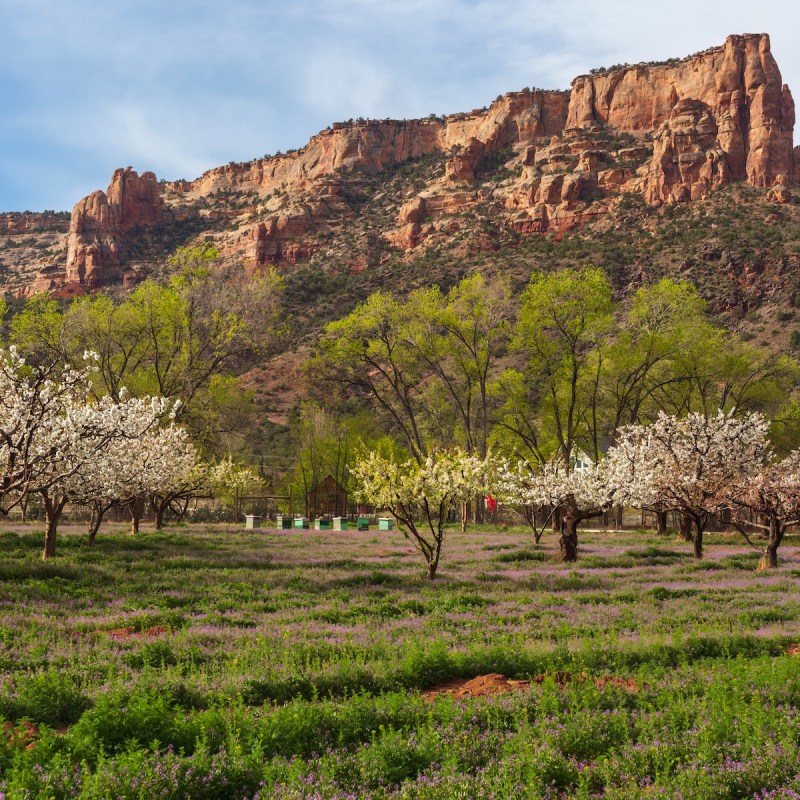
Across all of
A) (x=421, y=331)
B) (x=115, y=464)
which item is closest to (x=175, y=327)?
(x=421, y=331)

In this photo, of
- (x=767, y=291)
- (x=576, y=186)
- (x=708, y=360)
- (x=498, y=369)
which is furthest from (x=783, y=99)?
(x=708, y=360)

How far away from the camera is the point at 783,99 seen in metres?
145

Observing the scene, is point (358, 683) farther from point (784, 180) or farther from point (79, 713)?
point (784, 180)

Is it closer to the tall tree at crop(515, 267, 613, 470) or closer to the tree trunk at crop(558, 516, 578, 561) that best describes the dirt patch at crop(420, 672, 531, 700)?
the tree trunk at crop(558, 516, 578, 561)

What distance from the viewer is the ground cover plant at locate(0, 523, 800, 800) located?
5.77 meters

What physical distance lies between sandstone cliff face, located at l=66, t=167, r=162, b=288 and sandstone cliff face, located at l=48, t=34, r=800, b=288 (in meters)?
0.36

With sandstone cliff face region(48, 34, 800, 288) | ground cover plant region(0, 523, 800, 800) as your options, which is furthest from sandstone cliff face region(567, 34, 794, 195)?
ground cover plant region(0, 523, 800, 800)

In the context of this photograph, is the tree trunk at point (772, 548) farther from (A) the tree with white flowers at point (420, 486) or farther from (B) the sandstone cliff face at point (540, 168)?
(B) the sandstone cliff face at point (540, 168)

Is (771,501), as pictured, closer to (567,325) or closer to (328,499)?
(567,325)

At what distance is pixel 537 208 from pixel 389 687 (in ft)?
438

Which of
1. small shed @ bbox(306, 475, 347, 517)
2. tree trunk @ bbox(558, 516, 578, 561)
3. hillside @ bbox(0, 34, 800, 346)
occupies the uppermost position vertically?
hillside @ bbox(0, 34, 800, 346)

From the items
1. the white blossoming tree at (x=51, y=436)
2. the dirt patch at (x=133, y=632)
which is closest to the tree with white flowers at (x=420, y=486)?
the white blossoming tree at (x=51, y=436)

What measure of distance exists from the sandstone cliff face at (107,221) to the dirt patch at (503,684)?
536 ft

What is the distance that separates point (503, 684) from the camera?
30.2 ft
